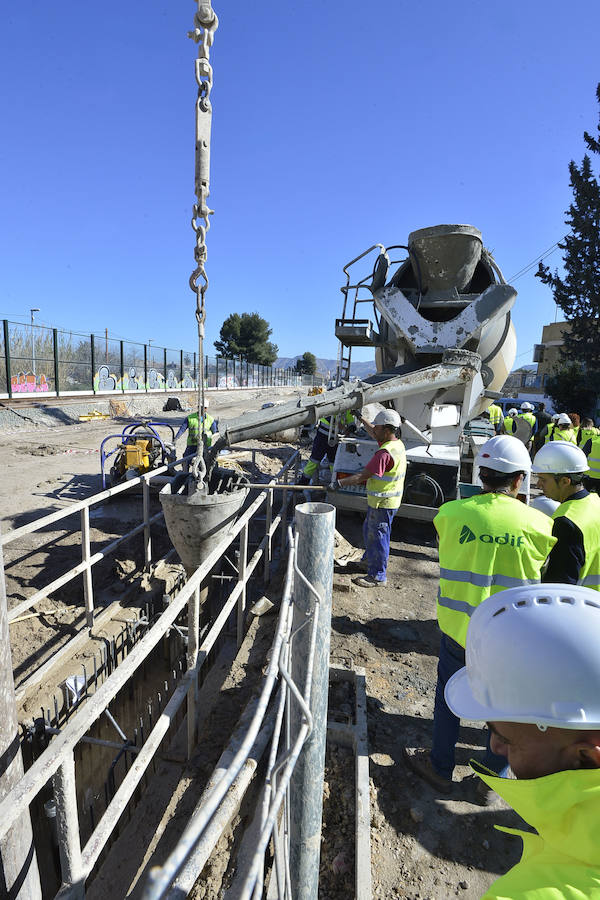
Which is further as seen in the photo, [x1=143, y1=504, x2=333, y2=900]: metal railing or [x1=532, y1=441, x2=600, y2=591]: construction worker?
[x1=532, y1=441, x2=600, y2=591]: construction worker

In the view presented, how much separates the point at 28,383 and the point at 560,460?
63.4ft

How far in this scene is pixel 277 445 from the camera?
1458 centimetres

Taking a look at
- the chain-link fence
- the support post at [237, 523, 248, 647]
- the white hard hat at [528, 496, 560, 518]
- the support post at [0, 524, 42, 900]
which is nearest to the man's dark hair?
the white hard hat at [528, 496, 560, 518]

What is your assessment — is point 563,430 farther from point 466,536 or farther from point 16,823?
point 16,823

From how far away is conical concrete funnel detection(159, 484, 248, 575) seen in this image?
392cm

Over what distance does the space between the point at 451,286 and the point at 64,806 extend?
653 cm

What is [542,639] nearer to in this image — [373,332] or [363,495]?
[363,495]

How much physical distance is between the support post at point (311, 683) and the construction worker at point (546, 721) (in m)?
0.68

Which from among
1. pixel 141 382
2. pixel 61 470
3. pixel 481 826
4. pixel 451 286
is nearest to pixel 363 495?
pixel 451 286

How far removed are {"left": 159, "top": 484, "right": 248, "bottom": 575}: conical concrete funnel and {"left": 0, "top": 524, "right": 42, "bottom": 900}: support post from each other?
6.80 feet

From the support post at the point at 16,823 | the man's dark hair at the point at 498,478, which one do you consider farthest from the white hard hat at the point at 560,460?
the support post at the point at 16,823

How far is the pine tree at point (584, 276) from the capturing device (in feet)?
72.7

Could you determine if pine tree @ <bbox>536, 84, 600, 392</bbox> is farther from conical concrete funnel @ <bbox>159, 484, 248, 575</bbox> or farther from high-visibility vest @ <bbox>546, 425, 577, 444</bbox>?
conical concrete funnel @ <bbox>159, 484, 248, 575</bbox>

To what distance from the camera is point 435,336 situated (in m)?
6.24
